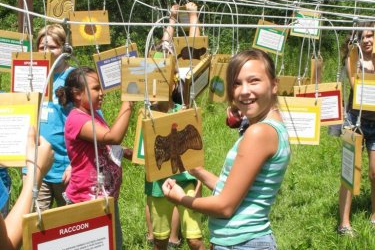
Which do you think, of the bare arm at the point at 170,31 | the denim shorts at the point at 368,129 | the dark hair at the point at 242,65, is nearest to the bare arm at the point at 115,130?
the bare arm at the point at 170,31

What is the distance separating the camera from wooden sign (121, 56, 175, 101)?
1.93 metres

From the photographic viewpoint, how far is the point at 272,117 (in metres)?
1.59

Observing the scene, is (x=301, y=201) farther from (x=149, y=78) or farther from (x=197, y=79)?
(x=149, y=78)

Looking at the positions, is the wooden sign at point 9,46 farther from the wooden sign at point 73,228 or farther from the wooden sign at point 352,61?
the wooden sign at point 352,61

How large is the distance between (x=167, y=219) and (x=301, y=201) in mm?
1464

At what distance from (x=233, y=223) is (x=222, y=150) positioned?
3.44m

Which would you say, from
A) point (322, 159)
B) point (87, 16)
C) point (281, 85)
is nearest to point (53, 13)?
point (87, 16)

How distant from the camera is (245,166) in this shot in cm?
150

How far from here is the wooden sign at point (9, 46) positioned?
261 cm

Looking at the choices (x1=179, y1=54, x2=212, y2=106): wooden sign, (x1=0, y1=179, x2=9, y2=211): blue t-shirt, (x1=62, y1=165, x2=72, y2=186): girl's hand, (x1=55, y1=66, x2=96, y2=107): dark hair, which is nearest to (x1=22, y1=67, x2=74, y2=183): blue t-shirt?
(x1=62, y1=165, x2=72, y2=186): girl's hand

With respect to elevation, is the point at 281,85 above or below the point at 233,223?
above

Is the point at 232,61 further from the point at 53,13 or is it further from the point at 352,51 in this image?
the point at 53,13

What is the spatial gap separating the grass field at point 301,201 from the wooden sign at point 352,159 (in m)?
0.80

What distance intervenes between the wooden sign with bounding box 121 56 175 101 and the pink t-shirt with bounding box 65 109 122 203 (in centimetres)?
38
